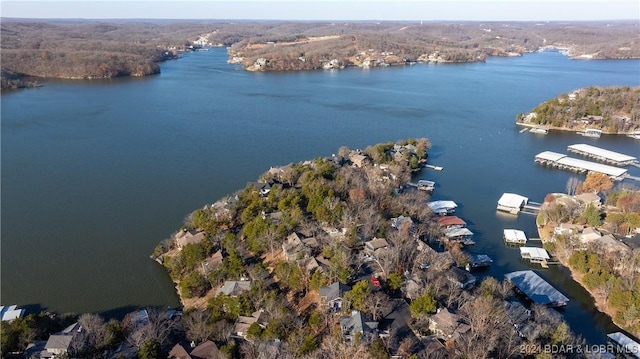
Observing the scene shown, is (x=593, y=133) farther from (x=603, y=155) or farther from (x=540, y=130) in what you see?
(x=603, y=155)

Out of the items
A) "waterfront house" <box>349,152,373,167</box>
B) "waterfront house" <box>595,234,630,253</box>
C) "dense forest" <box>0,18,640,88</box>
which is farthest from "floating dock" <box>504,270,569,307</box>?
"dense forest" <box>0,18,640,88</box>

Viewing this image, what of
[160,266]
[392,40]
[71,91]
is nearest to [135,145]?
[160,266]

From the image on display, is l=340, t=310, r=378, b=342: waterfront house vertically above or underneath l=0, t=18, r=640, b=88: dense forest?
underneath

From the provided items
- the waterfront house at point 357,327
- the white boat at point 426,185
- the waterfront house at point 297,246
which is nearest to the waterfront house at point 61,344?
the waterfront house at point 297,246

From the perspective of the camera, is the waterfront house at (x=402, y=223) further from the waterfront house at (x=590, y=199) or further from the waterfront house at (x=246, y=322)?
the waterfront house at (x=590, y=199)

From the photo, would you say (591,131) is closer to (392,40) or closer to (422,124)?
(422,124)

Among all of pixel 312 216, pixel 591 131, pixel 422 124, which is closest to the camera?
pixel 312 216

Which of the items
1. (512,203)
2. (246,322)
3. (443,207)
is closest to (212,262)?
(246,322)

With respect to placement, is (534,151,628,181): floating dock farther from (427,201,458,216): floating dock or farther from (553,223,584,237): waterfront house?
(427,201,458,216): floating dock
